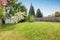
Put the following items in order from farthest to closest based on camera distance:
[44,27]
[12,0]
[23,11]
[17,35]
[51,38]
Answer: [23,11], [12,0], [44,27], [17,35], [51,38]

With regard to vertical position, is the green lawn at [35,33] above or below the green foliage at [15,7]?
below

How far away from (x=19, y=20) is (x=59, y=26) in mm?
6232

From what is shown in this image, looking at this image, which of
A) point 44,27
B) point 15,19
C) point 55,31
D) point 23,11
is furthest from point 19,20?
point 55,31

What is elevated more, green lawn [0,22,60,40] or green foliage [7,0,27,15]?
green foliage [7,0,27,15]

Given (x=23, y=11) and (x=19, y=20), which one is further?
(x=23, y=11)

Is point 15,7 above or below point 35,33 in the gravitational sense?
above

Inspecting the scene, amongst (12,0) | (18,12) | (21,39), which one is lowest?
(21,39)

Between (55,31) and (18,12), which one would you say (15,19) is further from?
(55,31)

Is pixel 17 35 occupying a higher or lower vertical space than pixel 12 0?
lower

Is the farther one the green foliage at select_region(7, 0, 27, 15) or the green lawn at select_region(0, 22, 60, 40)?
the green foliage at select_region(7, 0, 27, 15)

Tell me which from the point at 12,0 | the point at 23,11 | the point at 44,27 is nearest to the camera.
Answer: the point at 44,27

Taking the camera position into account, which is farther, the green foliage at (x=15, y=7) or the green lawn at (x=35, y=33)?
the green foliage at (x=15, y=7)

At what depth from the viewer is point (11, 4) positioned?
749 inches

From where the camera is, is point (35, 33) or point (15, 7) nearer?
point (35, 33)
